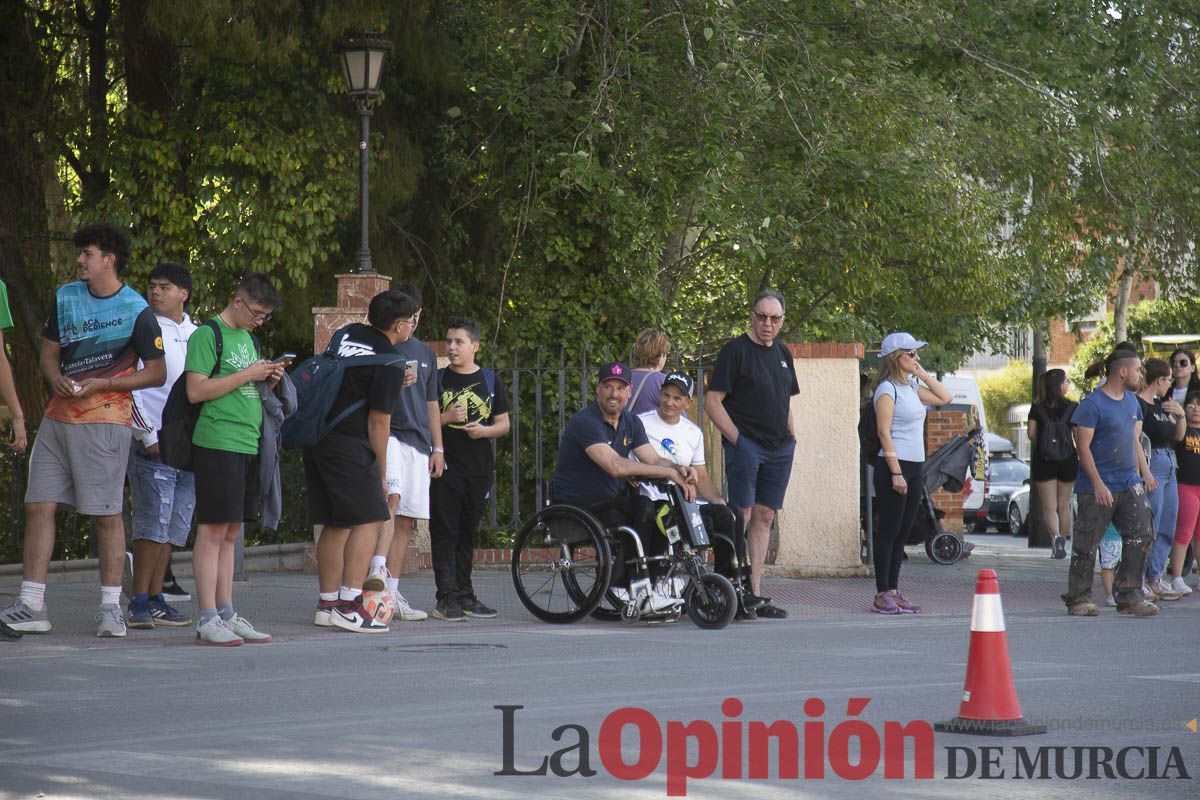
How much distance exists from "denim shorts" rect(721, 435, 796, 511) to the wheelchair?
638 millimetres

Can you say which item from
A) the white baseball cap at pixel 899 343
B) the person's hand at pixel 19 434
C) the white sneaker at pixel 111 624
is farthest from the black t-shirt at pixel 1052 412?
Answer: the person's hand at pixel 19 434

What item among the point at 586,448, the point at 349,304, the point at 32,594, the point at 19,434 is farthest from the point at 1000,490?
the point at 19,434

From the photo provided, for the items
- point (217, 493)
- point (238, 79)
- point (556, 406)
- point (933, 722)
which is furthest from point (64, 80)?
point (933, 722)

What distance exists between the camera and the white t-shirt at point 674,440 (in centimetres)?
1048

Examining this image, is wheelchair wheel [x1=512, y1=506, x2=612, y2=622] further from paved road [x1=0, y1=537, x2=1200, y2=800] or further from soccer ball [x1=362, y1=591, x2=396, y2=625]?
soccer ball [x1=362, y1=591, x2=396, y2=625]

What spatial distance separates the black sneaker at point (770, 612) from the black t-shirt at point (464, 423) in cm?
202

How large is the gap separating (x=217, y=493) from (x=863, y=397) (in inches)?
506

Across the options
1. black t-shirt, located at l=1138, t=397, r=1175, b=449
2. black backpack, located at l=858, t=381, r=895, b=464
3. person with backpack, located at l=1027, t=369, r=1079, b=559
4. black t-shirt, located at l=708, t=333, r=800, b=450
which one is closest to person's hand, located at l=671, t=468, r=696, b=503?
black t-shirt, located at l=708, t=333, r=800, b=450

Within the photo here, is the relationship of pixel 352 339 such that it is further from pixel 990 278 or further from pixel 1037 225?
pixel 990 278

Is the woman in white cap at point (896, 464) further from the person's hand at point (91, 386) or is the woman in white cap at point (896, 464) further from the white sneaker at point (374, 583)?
the person's hand at point (91, 386)

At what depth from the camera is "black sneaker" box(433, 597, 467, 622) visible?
34.6ft

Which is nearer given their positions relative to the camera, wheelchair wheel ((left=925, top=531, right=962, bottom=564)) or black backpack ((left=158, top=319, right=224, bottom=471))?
black backpack ((left=158, top=319, right=224, bottom=471))

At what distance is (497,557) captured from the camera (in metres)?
14.9

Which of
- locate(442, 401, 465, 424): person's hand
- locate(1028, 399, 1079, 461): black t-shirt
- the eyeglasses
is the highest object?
the eyeglasses
